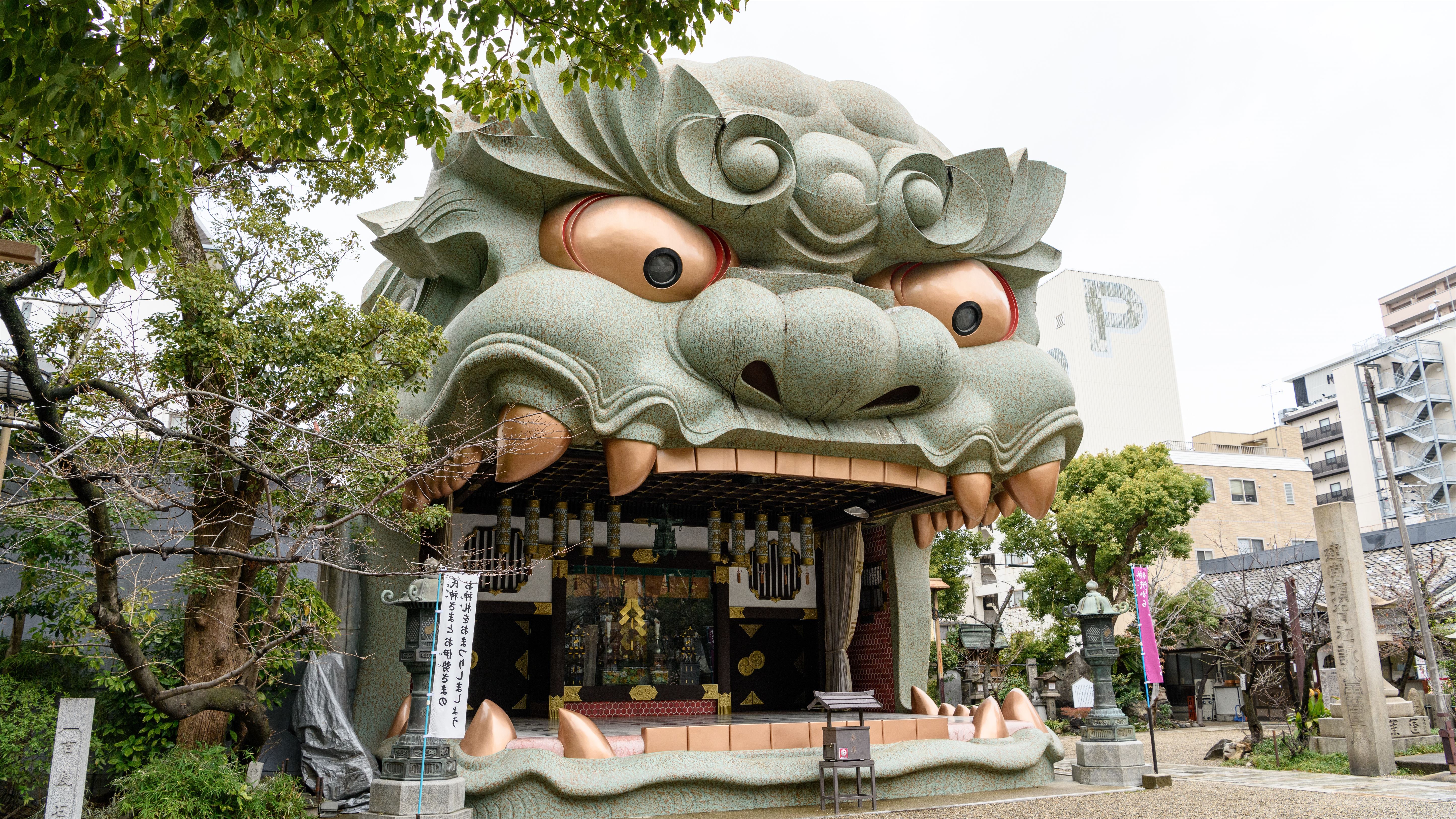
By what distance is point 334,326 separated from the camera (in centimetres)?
891

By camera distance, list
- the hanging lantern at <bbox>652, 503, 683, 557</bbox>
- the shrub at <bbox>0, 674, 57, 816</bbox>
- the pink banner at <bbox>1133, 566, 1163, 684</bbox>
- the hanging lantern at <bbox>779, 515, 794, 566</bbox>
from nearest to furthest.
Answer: the shrub at <bbox>0, 674, 57, 816</bbox> → the pink banner at <bbox>1133, 566, 1163, 684</bbox> → the hanging lantern at <bbox>652, 503, 683, 557</bbox> → the hanging lantern at <bbox>779, 515, 794, 566</bbox>

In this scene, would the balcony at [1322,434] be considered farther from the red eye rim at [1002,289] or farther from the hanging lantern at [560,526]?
the hanging lantern at [560,526]

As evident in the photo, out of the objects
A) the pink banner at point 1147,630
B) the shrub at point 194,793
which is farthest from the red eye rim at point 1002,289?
the shrub at point 194,793

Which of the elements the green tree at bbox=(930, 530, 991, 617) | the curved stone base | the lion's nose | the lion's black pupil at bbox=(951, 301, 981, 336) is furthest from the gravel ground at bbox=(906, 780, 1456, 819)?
the green tree at bbox=(930, 530, 991, 617)

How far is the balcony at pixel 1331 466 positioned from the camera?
47.2m

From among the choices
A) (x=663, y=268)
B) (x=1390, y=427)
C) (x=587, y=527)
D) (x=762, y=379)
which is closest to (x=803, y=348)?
(x=762, y=379)

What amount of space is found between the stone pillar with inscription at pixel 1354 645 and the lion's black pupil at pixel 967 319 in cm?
574

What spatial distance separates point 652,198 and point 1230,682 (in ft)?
79.3

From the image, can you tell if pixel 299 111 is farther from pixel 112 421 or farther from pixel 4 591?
pixel 4 591

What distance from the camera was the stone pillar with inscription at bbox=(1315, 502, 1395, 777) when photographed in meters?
13.1

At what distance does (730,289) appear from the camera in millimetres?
10312

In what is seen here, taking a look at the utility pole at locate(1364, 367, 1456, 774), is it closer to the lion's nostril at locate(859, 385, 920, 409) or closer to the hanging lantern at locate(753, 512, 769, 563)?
the lion's nostril at locate(859, 385, 920, 409)

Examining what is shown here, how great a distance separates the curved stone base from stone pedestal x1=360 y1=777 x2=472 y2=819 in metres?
0.55

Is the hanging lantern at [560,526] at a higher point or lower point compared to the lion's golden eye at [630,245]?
lower
